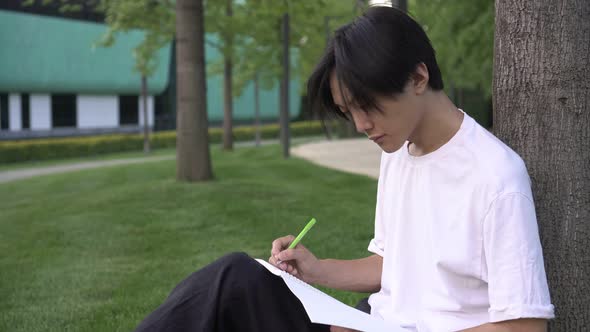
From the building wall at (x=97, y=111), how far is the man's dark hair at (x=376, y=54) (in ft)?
111

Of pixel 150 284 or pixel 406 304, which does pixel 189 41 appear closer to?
pixel 150 284

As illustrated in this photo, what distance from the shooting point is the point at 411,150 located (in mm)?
2109

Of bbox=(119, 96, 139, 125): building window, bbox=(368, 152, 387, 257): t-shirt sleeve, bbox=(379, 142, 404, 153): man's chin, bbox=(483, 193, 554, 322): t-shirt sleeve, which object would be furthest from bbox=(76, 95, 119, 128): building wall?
bbox=(483, 193, 554, 322): t-shirt sleeve

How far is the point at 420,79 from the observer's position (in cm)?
187

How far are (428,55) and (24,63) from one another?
31307 millimetres

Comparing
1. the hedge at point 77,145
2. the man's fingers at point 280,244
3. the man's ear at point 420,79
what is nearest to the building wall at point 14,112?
the hedge at point 77,145

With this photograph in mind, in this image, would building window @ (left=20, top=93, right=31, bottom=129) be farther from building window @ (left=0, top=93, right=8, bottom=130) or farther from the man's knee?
the man's knee

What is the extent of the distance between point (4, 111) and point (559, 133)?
104 ft

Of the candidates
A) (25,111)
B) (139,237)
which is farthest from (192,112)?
(25,111)

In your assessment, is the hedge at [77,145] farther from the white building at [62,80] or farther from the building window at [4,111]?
the white building at [62,80]

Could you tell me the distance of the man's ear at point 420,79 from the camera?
1852 mm

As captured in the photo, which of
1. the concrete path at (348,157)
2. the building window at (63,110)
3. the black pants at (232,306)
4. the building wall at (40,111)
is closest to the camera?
the black pants at (232,306)

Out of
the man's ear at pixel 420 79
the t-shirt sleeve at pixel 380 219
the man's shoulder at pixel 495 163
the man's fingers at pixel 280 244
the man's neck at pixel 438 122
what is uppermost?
the man's ear at pixel 420 79

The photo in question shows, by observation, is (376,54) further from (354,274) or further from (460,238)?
(354,274)
